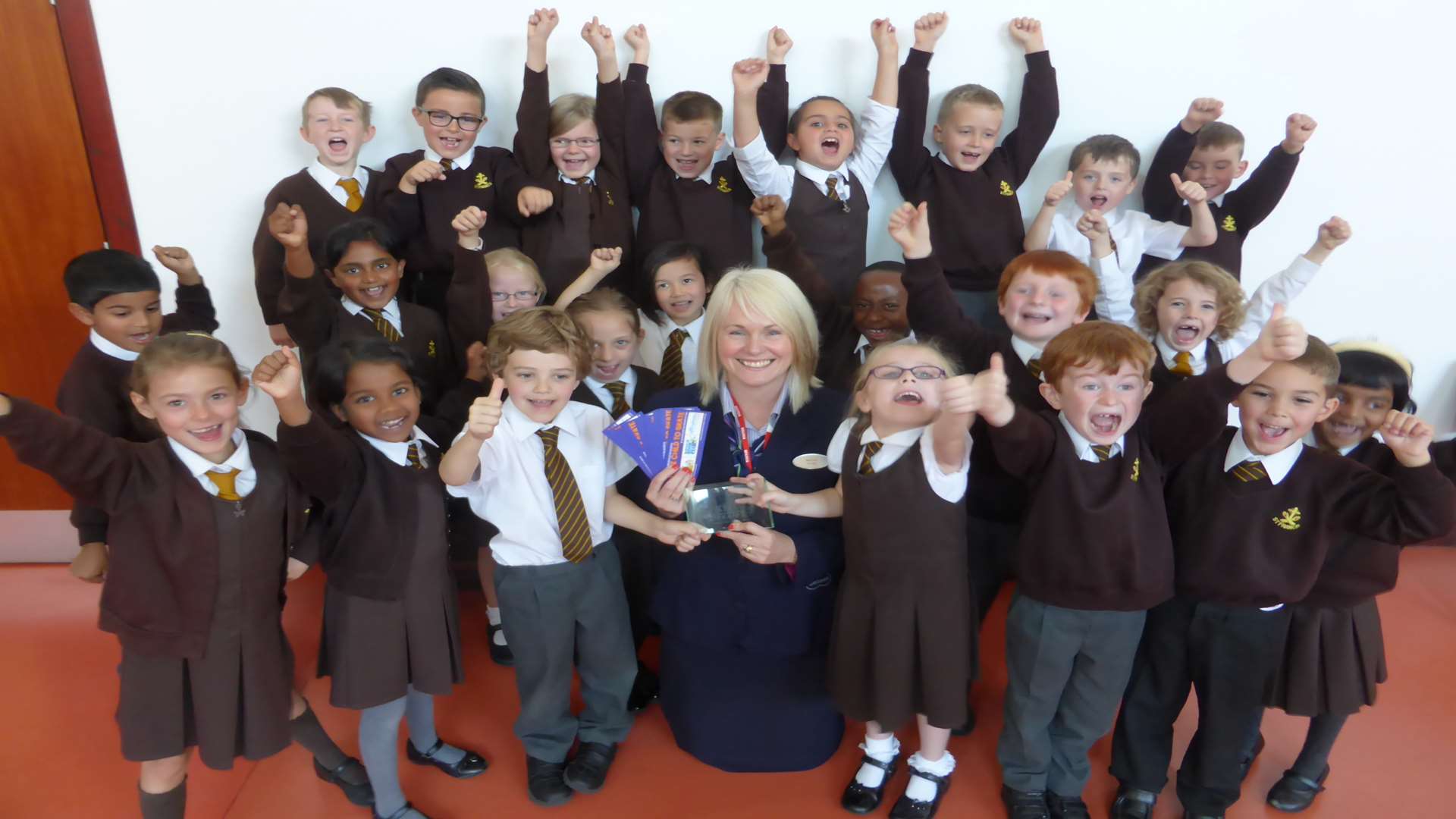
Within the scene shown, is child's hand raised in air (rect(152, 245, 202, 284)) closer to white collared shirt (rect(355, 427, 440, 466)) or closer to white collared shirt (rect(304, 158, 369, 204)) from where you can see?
white collared shirt (rect(304, 158, 369, 204))

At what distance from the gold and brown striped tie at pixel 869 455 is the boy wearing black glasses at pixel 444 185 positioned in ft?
6.23

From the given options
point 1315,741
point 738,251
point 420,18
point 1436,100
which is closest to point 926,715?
point 1315,741

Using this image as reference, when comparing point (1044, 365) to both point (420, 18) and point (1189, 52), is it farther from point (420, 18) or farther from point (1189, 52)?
point (420, 18)

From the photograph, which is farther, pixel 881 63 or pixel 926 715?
pixel 881 63

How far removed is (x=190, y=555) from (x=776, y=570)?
5.26 feet

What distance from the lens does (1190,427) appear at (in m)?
2.36

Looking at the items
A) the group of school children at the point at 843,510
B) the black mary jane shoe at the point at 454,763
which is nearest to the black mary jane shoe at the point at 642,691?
the group of school children at the point at 843,510

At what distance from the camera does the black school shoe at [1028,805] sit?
2.68 meters

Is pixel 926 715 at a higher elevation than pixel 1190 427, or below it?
below

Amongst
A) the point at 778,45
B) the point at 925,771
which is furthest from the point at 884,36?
the point at 925,771

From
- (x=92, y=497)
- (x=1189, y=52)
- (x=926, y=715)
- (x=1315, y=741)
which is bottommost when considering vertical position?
(x=1315, y=741)

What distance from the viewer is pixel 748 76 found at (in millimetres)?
3480

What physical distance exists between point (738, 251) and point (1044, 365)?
67.8 inches

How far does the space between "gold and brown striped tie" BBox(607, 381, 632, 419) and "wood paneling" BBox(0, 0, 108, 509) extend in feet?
8.44
